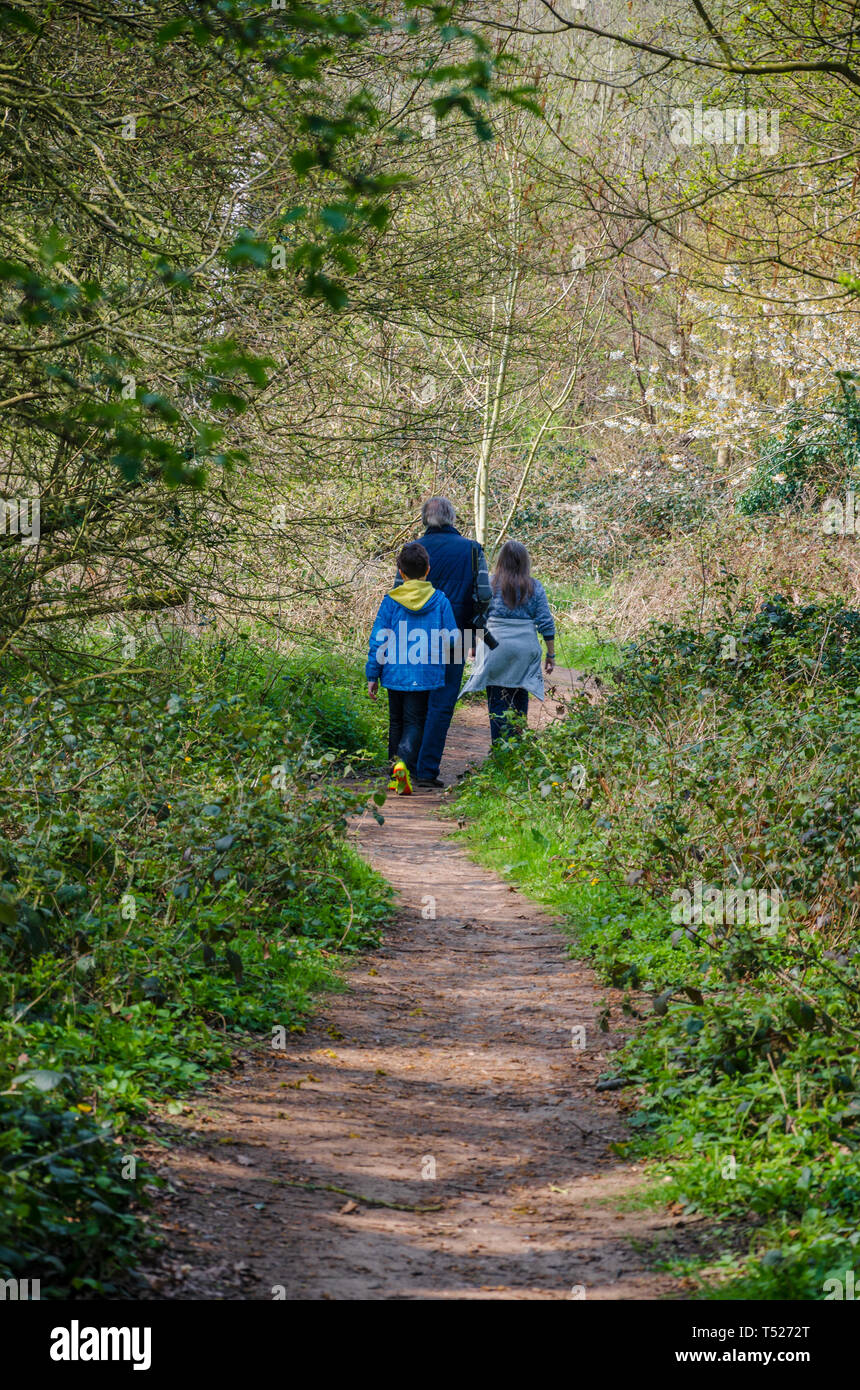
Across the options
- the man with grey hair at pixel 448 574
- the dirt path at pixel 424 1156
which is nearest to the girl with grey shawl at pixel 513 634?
the man with grey hair at pixel 448 574

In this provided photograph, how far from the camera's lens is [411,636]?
1063 cm

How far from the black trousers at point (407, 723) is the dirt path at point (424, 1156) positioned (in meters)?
4.25

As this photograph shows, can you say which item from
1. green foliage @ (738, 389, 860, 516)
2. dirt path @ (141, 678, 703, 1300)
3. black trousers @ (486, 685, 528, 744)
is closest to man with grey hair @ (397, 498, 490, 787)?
black trousers @ (486, 685, 528, 744)

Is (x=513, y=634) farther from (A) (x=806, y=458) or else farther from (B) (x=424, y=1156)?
(A) (x=806, y=458)

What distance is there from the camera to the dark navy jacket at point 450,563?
11.3m

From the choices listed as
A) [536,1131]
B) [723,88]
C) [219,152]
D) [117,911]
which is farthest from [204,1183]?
[723,88]

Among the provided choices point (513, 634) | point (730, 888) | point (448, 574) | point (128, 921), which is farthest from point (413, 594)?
point (128, 921)

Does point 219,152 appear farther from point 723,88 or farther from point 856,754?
point 856,754

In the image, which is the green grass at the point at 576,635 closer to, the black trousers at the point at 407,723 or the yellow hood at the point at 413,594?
the black trousers at the point at 407,723

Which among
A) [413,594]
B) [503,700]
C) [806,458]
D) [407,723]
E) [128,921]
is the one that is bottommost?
[128,921]

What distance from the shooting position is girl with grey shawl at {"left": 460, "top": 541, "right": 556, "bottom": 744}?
11117mm

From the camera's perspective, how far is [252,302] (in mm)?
7703

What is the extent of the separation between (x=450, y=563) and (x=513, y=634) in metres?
0.88
